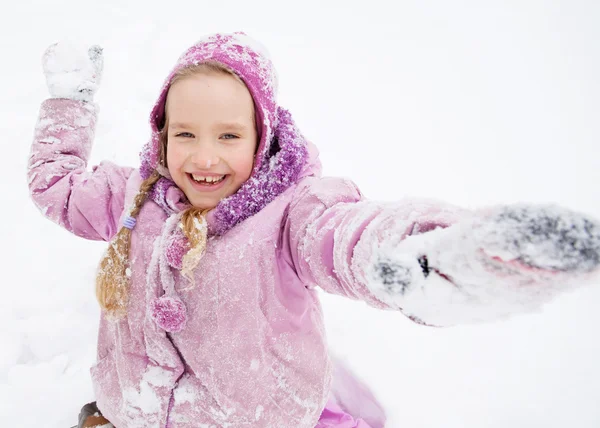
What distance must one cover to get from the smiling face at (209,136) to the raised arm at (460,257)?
0.43m

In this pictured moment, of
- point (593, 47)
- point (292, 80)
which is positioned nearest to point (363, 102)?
point (292, 80)

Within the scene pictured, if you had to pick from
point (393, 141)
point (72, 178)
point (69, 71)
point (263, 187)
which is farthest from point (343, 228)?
point (393, 141)

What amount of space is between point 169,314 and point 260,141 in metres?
0.49

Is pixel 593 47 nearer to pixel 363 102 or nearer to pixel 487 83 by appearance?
pixel 487 83

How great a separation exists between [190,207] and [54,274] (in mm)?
1306

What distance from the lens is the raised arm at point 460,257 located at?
1.34 feet

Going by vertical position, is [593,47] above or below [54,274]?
above

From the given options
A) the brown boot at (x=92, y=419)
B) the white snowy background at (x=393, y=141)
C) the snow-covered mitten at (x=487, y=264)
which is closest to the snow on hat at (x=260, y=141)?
the snow-covered mitten at (x=487, y=264)

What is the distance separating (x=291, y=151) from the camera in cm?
103

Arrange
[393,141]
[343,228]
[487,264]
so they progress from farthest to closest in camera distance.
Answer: [393,141] → [343,228] → [487,264]

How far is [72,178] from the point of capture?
128 cm

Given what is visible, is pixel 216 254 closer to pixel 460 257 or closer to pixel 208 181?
pixel 208 181

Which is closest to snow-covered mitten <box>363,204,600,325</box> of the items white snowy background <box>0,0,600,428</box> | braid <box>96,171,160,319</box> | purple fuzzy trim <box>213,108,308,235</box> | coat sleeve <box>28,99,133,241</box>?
purple fuzzy trim <box>213,108,308,235</box>

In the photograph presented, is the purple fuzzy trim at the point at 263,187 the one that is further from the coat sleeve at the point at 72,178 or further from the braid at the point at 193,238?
the coat sleeve at the point at 72,178
